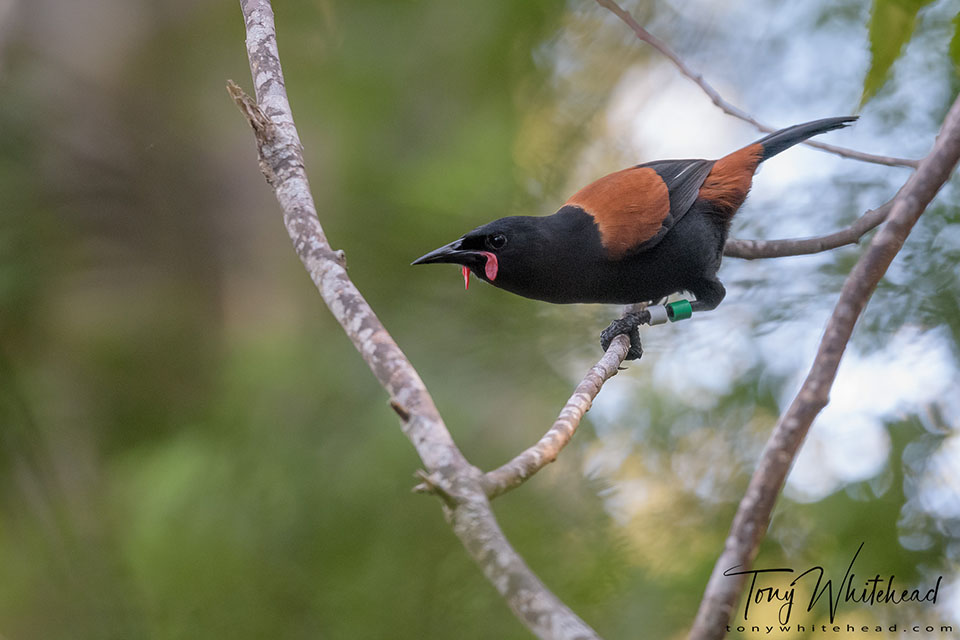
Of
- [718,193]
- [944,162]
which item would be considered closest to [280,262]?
[718,193]

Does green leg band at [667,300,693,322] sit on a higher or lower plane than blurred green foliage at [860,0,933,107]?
lower

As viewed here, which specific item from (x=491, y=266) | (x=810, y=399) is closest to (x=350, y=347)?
(x=491, y=266)

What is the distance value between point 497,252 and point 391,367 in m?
0.86

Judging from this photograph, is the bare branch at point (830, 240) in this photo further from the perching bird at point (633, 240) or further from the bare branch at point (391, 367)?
the bare branch at point (391, 367)

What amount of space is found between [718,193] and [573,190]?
593mm

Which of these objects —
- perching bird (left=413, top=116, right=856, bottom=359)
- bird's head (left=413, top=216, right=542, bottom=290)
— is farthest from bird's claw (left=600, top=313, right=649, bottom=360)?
bird's head (left=413, top=216, right=542, bottom=290)

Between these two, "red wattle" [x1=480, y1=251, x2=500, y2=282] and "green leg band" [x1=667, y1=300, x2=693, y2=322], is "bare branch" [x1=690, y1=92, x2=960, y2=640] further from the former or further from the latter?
"green leg band" [x1=667, y1=300, x2=693, y2=322]

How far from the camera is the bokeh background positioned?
2.41m

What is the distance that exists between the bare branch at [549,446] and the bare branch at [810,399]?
0.25 meters

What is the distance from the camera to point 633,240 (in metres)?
2.10

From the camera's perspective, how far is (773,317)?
243cm
